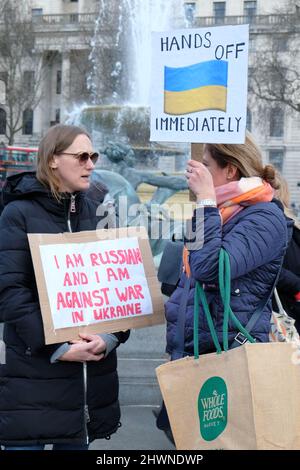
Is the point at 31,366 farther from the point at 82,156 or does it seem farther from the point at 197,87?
the point at 197,87

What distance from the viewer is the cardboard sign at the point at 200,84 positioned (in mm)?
2361

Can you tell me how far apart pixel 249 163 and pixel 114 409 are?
102 cm

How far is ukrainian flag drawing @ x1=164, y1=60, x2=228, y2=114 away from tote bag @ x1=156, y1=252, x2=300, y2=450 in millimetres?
643

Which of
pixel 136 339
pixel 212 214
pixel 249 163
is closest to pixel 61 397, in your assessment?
pixel 212 214

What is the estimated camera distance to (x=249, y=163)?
2.28 metres

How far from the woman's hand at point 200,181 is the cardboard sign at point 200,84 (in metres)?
0.17

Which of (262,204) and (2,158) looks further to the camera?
(2,158)

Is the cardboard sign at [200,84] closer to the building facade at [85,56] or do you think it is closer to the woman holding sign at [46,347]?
the woman holding sign at [46,347]

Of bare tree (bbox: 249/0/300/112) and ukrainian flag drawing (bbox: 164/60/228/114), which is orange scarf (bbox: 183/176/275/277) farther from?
bare tree (bbox: 249/0/300/112)

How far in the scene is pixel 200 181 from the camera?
2.20 m

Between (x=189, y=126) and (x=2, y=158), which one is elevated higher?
(x=189, y=126)

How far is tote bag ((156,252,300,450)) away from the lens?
6.32ft

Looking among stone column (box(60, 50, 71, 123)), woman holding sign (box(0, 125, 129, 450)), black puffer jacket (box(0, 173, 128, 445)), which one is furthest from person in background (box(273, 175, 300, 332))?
stone column (box(60, 50, 71, 123))

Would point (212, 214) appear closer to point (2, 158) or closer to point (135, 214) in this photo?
point (135, 214)
